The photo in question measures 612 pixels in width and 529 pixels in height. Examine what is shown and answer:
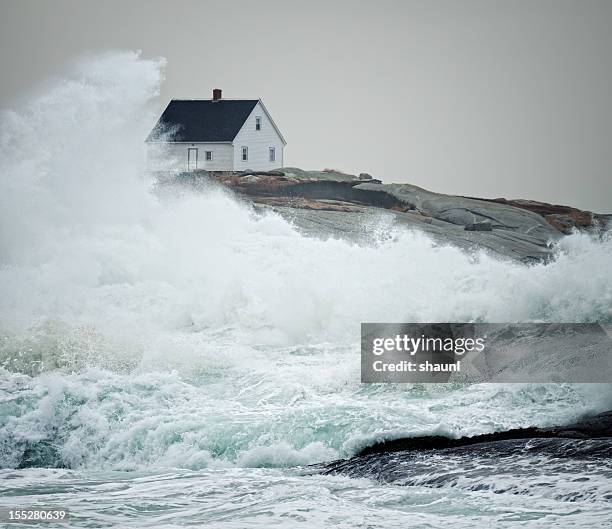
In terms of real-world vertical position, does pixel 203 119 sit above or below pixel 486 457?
above

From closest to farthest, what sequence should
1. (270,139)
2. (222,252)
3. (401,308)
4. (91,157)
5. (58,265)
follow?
1. (401,308)
2. (58,265)
3. (222,252)
4. (91,157)
5. (270,139)

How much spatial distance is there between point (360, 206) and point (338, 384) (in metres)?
12.9

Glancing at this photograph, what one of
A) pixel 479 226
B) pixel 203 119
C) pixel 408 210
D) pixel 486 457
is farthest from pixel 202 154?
pixel 486 457

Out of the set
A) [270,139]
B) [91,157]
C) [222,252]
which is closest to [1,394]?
[222,252]

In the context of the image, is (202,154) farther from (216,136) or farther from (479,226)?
Result: (479,226)

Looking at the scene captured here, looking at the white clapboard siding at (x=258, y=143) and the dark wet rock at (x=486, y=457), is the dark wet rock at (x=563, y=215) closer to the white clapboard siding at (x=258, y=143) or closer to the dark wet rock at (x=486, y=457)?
the white clapboard siding at (x=258, y=143)

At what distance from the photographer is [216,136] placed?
30.3 m

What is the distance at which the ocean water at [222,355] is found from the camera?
26.1 ft

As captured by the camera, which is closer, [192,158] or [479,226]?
[479,226]

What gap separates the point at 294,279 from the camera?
52.7 feet

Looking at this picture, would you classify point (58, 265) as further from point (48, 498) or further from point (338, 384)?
point (48, 498)

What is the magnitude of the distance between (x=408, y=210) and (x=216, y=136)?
335 inches

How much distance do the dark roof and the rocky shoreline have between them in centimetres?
369

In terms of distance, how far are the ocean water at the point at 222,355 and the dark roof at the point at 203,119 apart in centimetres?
772
